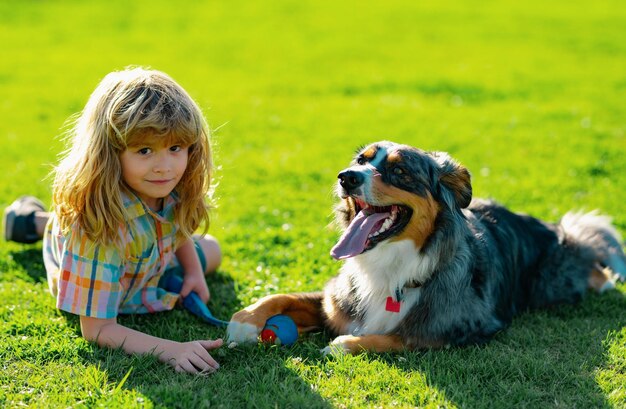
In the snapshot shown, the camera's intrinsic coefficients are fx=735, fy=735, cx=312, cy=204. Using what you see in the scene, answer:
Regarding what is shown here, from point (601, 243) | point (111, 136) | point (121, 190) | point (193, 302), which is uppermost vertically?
point (111, 136)

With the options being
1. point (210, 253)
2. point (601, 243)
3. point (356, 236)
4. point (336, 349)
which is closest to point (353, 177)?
point (356, 236)

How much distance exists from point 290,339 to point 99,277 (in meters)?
1.30

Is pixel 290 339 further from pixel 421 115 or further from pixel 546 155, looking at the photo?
pixel 421 115

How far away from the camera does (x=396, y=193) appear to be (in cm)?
456

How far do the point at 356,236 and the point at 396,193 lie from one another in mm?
375

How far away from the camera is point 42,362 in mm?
4625

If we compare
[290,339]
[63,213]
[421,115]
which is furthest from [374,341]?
[421,115]

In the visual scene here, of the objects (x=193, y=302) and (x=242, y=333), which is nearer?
(x=242, y=333)

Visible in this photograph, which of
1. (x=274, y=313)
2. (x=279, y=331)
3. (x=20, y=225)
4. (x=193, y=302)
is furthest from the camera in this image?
(x=20, y=225)

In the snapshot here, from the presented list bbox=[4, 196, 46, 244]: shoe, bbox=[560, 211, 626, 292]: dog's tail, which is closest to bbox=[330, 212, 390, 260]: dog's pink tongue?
bbox=[560, 211, 626, 292]: dog's tail

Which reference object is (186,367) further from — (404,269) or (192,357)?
(404,269)

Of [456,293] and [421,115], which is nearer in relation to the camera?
[456,293]

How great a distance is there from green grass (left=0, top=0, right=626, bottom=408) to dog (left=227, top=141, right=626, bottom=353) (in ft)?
0.56

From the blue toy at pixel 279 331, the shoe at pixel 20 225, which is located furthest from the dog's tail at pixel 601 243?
the shoe at pixel 20 225
